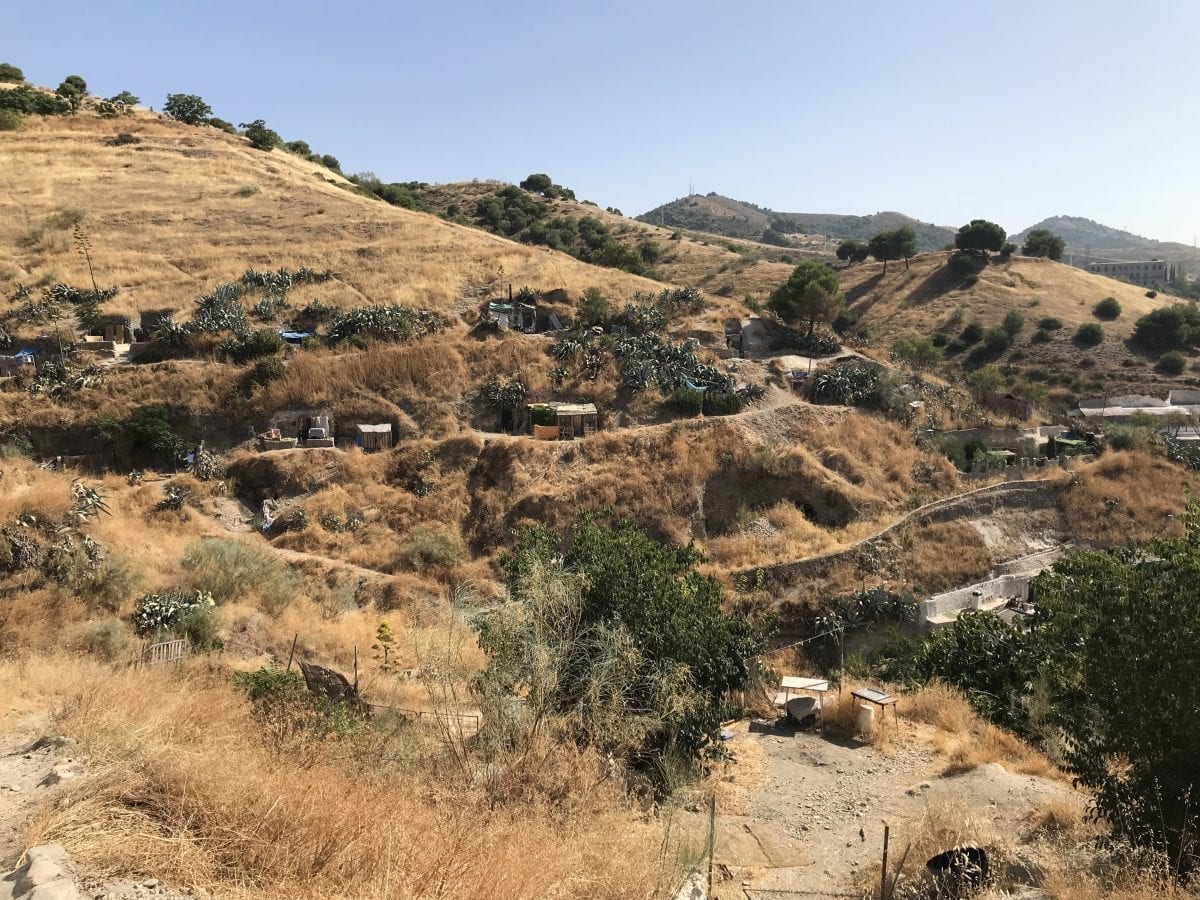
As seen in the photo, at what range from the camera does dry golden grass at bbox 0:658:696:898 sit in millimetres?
5027

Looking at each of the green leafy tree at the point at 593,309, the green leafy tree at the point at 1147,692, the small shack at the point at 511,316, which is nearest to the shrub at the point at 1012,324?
the green leafy tree at the point at 593,309

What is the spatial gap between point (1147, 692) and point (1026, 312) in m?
52.3

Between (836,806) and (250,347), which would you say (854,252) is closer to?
(250,347)

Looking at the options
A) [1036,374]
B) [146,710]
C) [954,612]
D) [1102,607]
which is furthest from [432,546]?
[1036,374]

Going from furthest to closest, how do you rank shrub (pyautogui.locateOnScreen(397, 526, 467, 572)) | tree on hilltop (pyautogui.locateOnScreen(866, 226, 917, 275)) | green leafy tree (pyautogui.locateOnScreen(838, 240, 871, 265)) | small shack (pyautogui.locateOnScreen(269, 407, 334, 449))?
green leafy tree (pyautogui.locateOnScreen(838, 240, 871, 265)), tree on hilltop (pyautogui.locateOnScreen(866, 226, 917, 275)), small shack (pyautogui.locateOnScreen(269, 407, 334, 449)), shrub (pyautogui.locateOnScreen(397, 526, 467, 572))

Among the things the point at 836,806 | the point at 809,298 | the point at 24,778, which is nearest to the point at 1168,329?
the point at 809,298

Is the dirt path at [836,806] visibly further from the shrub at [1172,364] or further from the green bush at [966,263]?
the green bush at [966,263]

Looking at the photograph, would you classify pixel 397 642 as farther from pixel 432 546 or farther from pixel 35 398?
pixel 35 398

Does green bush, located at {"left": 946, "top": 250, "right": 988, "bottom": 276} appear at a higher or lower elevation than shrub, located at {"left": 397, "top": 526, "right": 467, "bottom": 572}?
higher

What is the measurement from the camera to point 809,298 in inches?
1318

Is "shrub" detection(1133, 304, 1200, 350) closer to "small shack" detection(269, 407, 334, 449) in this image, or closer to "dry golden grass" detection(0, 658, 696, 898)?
"small shack" detection(269, 407, 334, 449)

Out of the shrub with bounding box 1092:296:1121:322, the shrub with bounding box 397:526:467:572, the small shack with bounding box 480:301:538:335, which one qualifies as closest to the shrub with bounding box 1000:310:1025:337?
the shrub with bounding box 1092:296:1121:322

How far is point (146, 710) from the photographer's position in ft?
24.8

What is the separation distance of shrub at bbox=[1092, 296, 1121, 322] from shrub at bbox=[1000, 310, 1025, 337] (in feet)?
19.7
